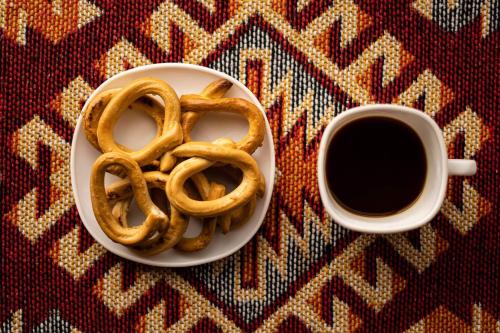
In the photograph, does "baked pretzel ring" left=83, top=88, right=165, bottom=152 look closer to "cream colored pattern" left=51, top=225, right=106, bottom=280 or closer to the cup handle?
"cream colored pattern" left=51, top=225, right=106, bottom=280

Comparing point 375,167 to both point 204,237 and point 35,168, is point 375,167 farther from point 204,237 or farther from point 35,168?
point 35,168

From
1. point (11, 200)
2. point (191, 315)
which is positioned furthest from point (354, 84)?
point (11, 200)

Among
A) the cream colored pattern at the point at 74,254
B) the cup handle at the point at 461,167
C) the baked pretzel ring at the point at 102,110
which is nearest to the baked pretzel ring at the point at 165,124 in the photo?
the baked pretzel ring at the point at 102,110

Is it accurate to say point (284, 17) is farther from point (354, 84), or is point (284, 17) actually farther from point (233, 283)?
point (233, 283)

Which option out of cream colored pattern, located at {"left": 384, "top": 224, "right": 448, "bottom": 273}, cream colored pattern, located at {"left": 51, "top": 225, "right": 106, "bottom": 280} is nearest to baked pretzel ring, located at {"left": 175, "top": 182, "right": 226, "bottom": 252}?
cream colored pattern, located at {"left": 51, "top": 225, "right": 106, "bottom": 280}

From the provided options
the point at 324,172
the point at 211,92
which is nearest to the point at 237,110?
the point at 211,92

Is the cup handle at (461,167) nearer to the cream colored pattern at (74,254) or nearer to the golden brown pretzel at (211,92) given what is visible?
the golden brown pretzel at (211,92)
